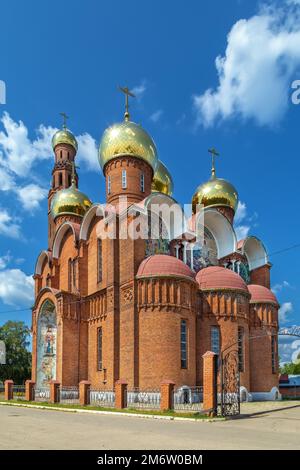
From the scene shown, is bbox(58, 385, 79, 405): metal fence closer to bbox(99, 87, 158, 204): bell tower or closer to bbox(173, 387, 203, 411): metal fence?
bbox(173, 387, 203, 411): metal fence

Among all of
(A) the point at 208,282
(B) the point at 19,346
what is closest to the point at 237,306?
(A) the point at 208,282

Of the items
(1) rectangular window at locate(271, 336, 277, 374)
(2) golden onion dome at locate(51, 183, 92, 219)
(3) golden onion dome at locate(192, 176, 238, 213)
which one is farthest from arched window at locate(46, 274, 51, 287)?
(1) rectangular window at locate(271, 336, 277, 374)

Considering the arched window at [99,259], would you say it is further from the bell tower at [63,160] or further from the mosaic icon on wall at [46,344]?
the bell tower at [63,160]

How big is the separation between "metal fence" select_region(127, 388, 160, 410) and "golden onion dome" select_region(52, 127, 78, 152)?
831 inches

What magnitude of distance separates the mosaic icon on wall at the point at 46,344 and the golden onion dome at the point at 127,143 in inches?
314

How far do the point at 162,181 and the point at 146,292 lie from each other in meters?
12.8

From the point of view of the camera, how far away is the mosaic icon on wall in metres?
24.0

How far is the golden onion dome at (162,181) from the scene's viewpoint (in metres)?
30.3

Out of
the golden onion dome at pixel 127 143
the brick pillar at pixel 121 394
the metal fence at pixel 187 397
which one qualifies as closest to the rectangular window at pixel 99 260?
the golden onion dome at pixel 127 143

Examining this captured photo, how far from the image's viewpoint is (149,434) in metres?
9.81

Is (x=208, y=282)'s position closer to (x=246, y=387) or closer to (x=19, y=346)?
(x=246, y=387)

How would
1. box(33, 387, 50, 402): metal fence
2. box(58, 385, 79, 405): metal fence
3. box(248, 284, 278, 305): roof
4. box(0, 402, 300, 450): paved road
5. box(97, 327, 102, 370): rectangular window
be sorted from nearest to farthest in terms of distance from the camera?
box(0, 402, 300, 450): paved road, box(58, 385, 79, 405): metal fence, box(97, 327, 102, 370): rectangular window, box(33, 387, 50, 402): metal fence, box(248, 284, 278, 305): roof
